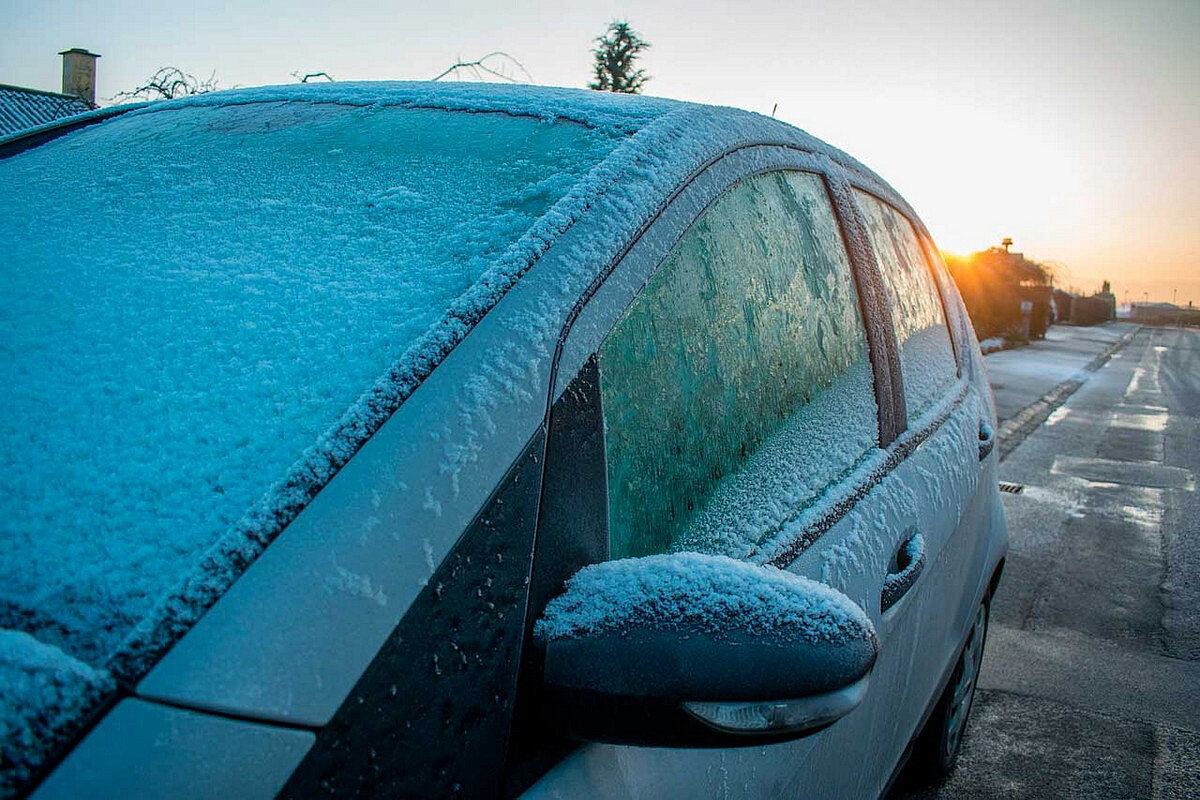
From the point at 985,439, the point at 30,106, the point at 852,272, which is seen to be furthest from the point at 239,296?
the point at 30,106

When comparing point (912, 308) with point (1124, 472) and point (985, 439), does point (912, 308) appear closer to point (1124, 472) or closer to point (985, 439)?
point (985, 439)

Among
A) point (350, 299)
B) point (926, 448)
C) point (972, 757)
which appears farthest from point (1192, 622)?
point (350, 299)

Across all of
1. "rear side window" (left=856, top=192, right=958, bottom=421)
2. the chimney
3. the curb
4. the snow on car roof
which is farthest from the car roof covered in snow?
the chimney

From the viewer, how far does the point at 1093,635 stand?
4.32 metres

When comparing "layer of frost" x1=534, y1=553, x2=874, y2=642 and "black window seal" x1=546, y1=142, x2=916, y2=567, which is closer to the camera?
"layer of frost" x1=534, y1=553, x2=874, y2=642

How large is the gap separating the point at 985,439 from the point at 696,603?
2142 mm

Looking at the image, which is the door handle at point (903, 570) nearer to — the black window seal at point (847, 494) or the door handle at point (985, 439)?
the black window seal at point (847, 494)

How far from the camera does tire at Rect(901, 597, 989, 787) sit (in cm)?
269

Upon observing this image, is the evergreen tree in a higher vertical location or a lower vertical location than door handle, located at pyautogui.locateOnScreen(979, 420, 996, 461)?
higher

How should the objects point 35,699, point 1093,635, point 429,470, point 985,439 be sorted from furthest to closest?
point 1093,635 → point 985,439 → point 429,470 → point 35,699

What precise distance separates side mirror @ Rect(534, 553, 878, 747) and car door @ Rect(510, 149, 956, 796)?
6cm

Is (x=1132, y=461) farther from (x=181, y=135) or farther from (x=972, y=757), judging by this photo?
(x=181, y=135)

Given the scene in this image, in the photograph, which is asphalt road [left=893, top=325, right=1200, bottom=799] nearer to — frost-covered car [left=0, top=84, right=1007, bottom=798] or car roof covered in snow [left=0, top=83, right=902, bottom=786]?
frost-covered car [left=0, top=84, right=1007, bottom=798]

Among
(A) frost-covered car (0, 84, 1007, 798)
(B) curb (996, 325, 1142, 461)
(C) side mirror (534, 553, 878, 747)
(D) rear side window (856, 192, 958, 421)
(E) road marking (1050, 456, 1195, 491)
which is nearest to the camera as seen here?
(A) frost-covered car (0, 84, 1007, 798)
